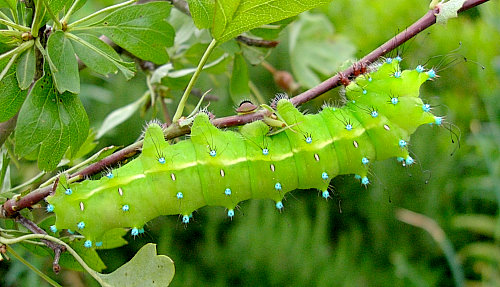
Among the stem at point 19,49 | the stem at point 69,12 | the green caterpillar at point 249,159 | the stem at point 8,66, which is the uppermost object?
the stem at point 69,12

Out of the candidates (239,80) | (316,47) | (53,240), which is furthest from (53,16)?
(316,47)

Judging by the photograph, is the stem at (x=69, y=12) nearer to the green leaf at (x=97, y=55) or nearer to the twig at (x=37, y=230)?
the green leaf at (x=97, y=55)

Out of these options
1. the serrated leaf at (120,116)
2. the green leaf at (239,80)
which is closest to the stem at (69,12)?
the green leaf at (239,80)

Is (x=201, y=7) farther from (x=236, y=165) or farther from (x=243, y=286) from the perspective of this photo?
(x=243, y=286)

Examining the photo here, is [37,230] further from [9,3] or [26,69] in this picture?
[9,3]

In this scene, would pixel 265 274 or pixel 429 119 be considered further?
pixel 265 274

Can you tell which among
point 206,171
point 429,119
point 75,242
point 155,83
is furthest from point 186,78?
point 429,119
